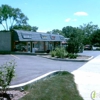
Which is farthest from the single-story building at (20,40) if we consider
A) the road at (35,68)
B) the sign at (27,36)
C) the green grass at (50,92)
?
the green grass at (50,92)

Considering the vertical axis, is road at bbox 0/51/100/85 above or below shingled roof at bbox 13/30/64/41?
below

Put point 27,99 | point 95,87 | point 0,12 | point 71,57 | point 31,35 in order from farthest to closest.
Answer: point 0,12 < point 31,35 < point 71,57 < point 95,87 < point 27,99

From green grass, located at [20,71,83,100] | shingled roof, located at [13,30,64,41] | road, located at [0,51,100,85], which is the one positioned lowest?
road, located at [0,51,100,85]

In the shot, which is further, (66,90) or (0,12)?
(0,12)

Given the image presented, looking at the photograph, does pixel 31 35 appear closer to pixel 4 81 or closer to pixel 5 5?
pixel 4 81

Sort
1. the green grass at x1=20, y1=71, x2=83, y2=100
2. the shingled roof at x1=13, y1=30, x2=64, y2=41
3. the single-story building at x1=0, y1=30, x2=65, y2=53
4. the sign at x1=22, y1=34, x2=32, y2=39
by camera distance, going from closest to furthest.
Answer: the green grass at x1=20, y1=71, x2=83, y2=100 < the shingled roof at x1=13, y1=30, x2=64, y2=41 < the single-story building at x1=0, y1=30, x2=65, y2=53 < the sign at x1=22, y1=34, x2=32, y2=39

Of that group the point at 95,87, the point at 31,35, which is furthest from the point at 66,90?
the point at 31,35

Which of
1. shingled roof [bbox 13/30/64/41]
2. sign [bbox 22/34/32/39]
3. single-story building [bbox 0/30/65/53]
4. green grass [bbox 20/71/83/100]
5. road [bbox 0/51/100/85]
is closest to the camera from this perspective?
green grass [bbox 20/71/83/100]

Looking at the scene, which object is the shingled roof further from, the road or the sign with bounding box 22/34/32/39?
the road

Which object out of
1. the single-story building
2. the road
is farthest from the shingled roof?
the road

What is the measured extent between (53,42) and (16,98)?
4071 centimetres

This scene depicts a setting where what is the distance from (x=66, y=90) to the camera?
27.6 feet

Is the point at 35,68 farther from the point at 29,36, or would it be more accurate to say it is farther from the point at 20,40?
the point at 29,36

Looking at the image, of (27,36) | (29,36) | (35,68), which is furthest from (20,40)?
(35,68)
